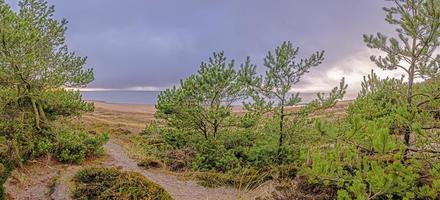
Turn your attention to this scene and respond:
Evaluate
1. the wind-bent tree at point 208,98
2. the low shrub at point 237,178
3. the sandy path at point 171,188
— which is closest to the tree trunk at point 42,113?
Result: the sandy path at point 171,188

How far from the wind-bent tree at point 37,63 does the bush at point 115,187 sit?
15.3 feet

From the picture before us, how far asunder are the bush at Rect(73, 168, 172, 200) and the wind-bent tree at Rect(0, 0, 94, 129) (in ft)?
15.3

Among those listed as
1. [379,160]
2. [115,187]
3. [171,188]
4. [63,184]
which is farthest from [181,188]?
[379,160]

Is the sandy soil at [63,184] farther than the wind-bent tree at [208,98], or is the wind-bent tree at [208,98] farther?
the wind-bent tree at [208,98]

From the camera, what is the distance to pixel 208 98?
48.5ft

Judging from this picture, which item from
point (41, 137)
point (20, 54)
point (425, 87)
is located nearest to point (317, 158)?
point (425, 87)

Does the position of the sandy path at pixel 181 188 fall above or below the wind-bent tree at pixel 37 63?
below

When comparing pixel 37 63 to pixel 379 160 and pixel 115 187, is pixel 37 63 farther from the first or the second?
pixel 379 160

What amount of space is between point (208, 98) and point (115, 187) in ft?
19.4

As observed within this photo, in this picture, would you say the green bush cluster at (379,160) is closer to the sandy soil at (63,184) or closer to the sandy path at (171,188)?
the sandy soil at (63,184)

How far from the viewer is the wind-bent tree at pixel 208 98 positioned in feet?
47.7

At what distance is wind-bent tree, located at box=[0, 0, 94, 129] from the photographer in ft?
39.2

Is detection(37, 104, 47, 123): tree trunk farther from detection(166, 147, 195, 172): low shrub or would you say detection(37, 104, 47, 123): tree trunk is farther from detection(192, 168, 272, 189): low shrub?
detection(192, 168, 272, 189): low shrub

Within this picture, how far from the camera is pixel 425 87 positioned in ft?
25.5
